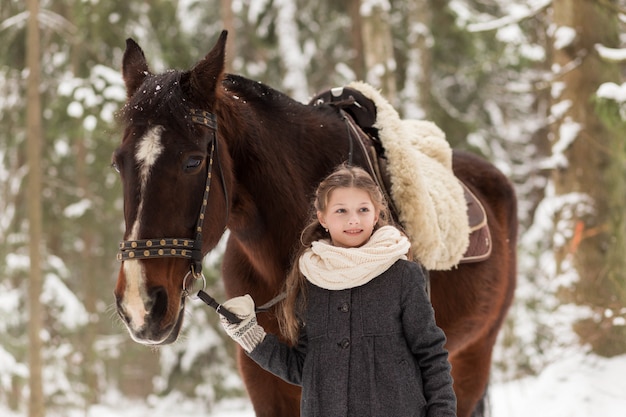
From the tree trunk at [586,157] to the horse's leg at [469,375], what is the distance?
268 cm

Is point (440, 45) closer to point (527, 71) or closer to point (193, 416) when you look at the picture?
point (527, 71)

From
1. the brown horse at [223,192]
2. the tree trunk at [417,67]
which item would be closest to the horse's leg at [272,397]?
the brown horse at [223,192]

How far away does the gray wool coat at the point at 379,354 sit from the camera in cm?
232

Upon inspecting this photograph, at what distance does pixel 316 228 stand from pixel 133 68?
3.70 ft

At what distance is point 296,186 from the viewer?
124 inches

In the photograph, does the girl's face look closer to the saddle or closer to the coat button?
the coat button

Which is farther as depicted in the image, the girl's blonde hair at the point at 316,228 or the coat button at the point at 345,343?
the girl's blonde hair at the point at 316,228

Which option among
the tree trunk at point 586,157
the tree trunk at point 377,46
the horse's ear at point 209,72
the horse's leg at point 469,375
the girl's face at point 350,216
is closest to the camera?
the girl's face at point 350,216

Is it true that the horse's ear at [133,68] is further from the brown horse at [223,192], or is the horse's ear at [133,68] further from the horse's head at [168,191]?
the horse's head at [168,191]

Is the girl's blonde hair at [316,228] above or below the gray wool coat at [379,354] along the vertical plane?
above

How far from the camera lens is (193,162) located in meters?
2.58

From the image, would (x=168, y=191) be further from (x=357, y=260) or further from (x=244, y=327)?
(x=357, y=260)

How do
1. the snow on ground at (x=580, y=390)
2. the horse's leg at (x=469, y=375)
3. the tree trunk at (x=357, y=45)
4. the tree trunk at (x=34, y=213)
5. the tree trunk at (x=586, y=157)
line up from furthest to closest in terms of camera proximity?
1. the tree trunk at (x=357, y=45)
2. the tree trunk at (x=34, y=213)
3. the tree trunk at (x=586, y=157)
4. the snow on ground at (x=580, y=390)
5. the horse's leg at (x=469, y=375)

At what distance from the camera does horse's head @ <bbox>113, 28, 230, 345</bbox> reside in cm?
236
